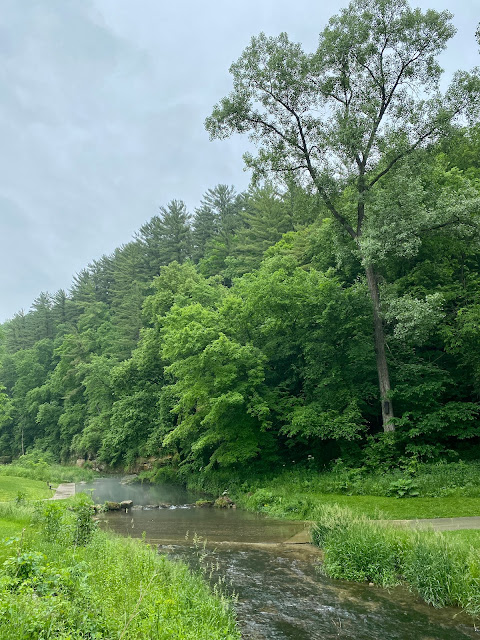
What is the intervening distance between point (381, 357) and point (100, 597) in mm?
17519

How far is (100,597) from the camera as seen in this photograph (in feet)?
19.4

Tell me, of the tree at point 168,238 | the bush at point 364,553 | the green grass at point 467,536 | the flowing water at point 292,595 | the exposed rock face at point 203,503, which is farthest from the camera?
the tree at point 168,238

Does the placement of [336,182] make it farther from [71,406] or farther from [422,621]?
[71,406]

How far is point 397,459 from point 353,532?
9.59 m

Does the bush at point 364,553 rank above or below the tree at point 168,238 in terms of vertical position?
below

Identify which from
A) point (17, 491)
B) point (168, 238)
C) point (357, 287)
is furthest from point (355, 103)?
point (168, 238)

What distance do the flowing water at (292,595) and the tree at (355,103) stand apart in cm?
962

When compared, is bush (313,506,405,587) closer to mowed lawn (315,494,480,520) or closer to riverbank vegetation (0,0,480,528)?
mowed lawn (315,494,480,520)

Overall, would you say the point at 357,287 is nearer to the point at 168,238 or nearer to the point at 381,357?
the point at 381,357

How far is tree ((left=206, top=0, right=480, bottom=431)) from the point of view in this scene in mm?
19922

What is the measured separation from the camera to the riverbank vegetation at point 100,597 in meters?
4.68

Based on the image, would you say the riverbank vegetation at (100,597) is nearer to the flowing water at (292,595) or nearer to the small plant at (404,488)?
the flowing water at (292,595)

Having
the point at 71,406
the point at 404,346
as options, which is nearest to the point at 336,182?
the point at 404,346

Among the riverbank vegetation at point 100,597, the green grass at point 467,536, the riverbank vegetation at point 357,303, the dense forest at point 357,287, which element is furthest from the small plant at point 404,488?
the riverbank vegetation at point 100,597
